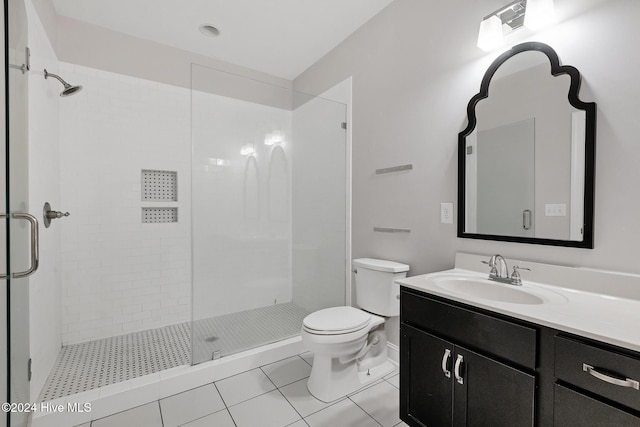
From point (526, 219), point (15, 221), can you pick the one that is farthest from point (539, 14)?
point (15, 221)

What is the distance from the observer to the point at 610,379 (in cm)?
78

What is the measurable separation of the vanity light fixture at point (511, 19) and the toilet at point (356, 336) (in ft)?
4.55

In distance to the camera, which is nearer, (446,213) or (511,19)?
(511,19)

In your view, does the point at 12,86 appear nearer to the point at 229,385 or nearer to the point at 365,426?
the point at 229,385

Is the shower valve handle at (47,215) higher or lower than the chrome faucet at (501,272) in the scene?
higher

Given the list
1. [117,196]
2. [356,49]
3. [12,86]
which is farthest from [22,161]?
[356,49]

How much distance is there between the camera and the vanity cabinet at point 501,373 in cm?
80

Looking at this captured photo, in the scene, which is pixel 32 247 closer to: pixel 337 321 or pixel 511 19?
pixel 337 321

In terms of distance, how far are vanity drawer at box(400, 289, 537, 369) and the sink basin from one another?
0.34 ft

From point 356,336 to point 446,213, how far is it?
939 millimetres

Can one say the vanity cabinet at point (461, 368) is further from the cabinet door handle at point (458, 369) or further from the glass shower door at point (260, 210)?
the glass shower door at point (260, 210)

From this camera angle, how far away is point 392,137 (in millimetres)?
2162

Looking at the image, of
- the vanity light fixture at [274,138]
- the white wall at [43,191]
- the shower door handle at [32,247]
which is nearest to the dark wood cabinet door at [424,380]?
the shower door handle at [32,247]

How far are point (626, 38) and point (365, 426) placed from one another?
2.12 m
